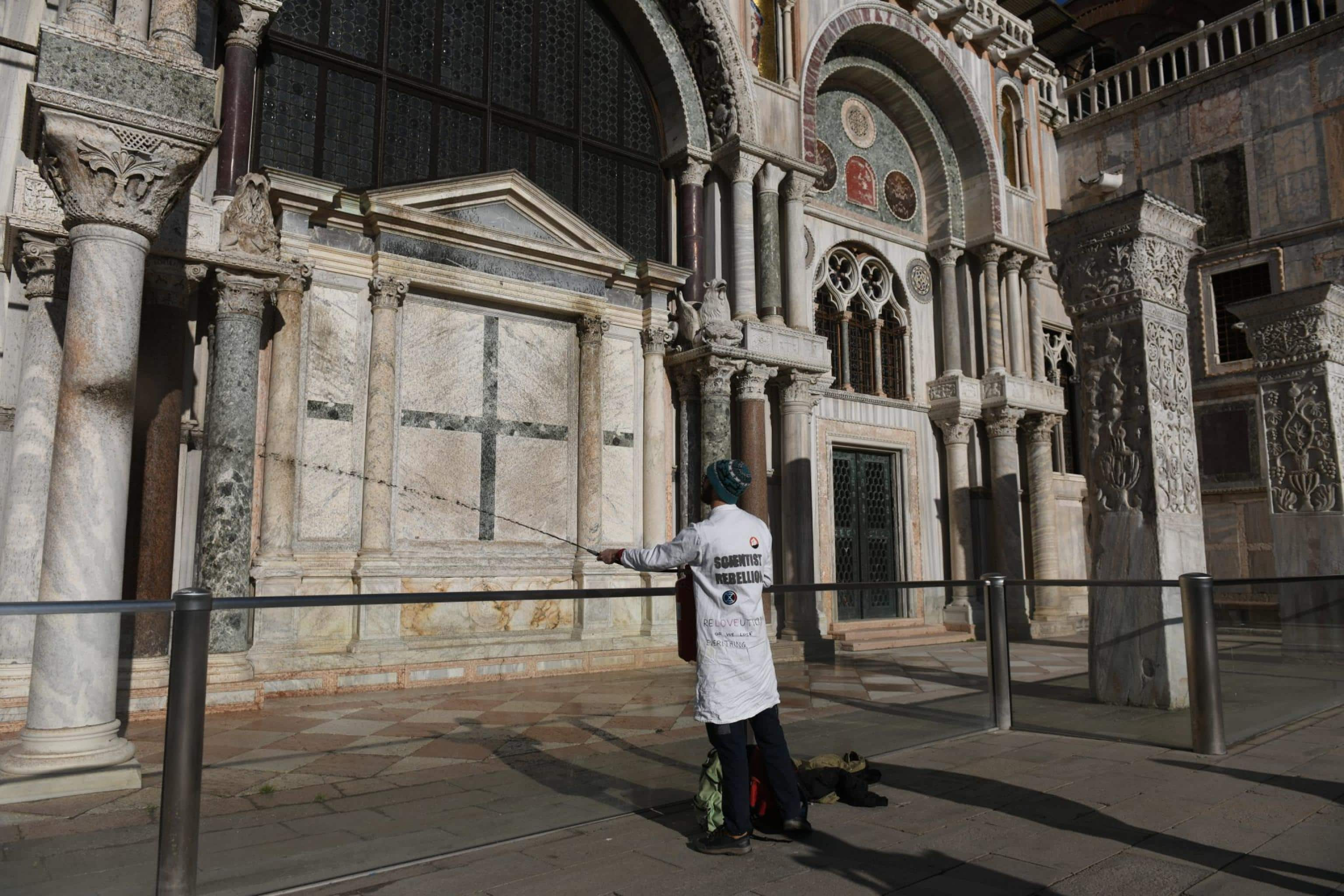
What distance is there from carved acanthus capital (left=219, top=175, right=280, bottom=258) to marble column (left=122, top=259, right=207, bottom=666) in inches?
20.1

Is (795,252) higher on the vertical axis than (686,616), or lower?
higher

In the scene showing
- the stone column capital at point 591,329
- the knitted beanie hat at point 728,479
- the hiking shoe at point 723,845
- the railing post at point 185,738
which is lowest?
the hiking shoe at point 723,845

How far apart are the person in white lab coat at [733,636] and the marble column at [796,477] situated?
9319mm

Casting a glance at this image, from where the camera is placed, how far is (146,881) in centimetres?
341

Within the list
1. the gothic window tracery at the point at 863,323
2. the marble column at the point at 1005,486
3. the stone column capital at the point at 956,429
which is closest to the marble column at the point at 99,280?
the gothic window tracery at the point at 863,323

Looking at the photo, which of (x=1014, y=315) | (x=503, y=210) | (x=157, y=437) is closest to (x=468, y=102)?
(x=503, y=210)

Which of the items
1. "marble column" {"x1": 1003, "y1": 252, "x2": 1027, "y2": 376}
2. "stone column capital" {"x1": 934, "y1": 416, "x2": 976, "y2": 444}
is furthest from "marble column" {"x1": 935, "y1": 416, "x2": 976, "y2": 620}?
"marble column" {"x1": 1003, "y1": 252, "x2": 1027, "y2": 376}

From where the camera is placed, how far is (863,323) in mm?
17156

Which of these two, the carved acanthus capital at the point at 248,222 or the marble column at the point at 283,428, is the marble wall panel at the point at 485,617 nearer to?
the marble column at the point at 283,428

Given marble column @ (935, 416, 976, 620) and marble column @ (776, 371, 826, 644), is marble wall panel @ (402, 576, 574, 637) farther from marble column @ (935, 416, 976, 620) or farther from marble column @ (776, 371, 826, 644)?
marble column @ (935, 416, 976, 620)

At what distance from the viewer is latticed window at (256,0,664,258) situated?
36.0 feet

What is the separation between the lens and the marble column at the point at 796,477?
545 inches

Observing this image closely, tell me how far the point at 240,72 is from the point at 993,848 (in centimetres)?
1032

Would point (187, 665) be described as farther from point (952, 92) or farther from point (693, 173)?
point (952, 92)
